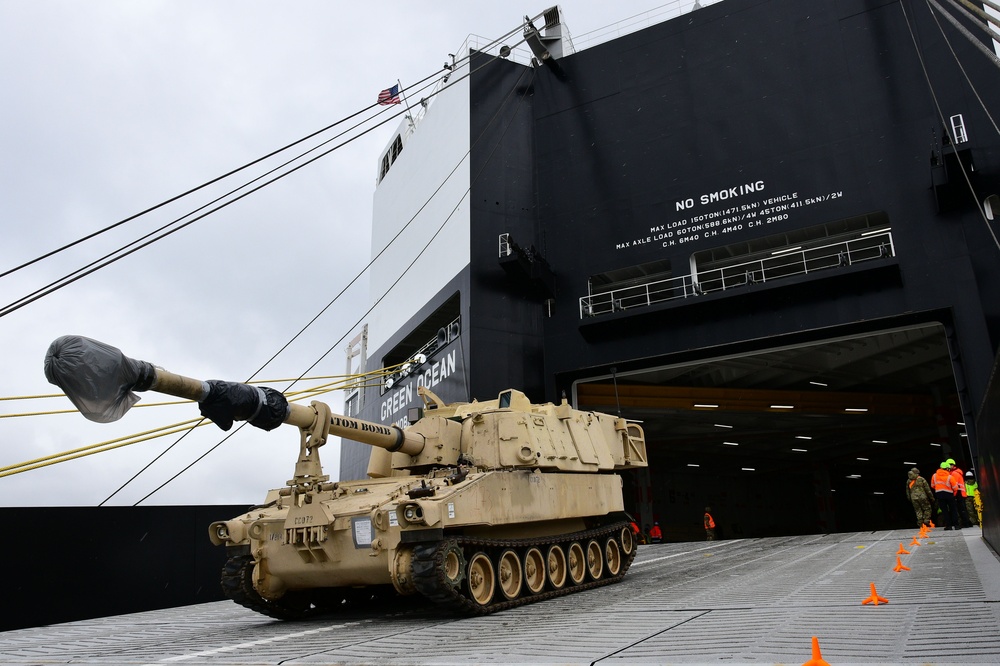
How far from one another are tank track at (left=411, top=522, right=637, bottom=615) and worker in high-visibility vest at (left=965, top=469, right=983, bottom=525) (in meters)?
11.2

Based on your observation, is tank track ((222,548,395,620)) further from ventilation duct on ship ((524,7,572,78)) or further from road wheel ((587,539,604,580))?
ventilation duct on ship ((524,7,572,78))

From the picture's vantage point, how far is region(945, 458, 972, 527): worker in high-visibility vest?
15.8 meters

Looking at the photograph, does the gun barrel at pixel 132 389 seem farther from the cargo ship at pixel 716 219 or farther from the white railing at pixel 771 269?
the white railing at pixel 771 269

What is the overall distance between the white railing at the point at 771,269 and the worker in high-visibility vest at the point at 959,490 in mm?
4744

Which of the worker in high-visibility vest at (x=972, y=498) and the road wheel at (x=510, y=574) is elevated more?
the worker in high-visibility vest at (x=972, y=498)

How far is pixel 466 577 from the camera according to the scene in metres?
8.34

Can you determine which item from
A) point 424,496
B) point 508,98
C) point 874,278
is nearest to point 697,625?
point 424,496

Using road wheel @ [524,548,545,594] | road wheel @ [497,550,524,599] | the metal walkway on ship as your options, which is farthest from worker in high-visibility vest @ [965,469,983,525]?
road wheel @ [497,550,524,599]

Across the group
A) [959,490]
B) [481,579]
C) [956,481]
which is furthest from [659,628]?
[959,490]

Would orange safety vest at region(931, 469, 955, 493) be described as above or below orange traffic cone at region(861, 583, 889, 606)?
above

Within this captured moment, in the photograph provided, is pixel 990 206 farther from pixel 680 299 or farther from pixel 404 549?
pixel 404 549

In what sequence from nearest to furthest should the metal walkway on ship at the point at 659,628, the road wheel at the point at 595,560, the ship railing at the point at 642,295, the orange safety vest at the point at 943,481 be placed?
the metal walkway on ship at the point at 659,628 < the road wheel at the point at 595,560 < the orange safety vest at the point at 943,481 < the ship railing at the point at 642,295

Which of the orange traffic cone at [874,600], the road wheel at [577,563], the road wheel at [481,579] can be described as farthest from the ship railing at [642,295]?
the orange traffic cone at [874,600]

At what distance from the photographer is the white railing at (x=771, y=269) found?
17.1m
